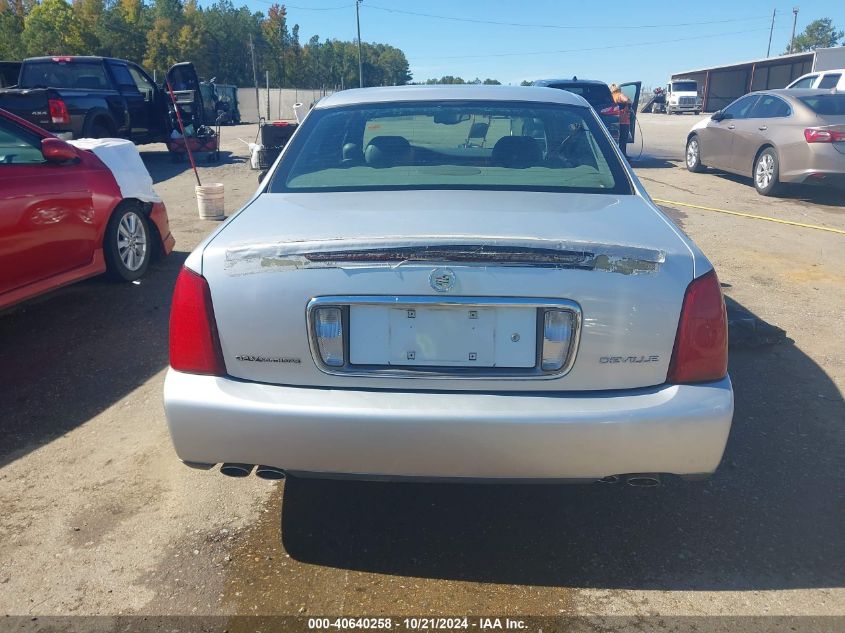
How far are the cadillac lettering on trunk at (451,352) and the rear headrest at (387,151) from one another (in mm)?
970

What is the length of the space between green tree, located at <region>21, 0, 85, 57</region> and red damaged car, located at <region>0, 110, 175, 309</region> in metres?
63.5

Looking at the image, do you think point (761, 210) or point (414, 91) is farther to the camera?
point (761, 210)

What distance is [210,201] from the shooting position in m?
8.72

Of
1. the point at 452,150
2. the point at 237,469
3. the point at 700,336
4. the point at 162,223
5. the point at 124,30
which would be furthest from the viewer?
the point at 124,30

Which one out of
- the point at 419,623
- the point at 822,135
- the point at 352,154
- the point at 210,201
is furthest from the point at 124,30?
the point at 419,623

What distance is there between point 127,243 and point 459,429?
15.3ft

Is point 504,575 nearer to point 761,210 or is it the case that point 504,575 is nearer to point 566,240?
point 566,240

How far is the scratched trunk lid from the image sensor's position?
2.12 metres

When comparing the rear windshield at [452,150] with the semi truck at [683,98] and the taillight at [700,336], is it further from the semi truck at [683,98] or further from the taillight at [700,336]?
the semi truck at [683,98]

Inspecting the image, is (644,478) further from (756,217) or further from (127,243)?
(756,217)

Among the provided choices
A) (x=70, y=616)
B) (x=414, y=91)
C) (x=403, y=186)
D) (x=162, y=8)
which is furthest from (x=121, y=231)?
(x=162, y=8)

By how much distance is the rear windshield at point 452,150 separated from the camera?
304cm

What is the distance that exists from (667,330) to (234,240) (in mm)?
1432

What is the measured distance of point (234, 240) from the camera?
2312 mm
